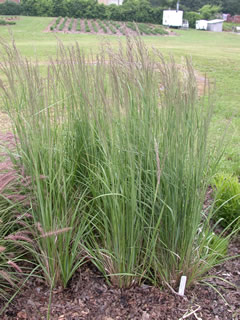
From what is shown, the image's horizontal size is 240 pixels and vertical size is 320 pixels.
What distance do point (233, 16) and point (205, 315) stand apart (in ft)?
273

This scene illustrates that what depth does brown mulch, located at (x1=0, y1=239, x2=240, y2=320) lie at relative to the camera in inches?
72.2

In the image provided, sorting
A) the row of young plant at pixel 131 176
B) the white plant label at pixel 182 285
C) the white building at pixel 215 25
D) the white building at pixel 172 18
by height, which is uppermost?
the row of young plant at pixel 131 176

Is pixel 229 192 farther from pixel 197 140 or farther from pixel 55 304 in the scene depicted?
pixel 55 304

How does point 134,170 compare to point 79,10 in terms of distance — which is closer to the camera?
point 134,170

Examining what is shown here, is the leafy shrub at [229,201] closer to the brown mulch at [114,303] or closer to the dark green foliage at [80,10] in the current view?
the brown mulch at [114,303]

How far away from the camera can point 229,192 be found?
2703 mm

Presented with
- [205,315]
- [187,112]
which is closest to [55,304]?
[205,315]

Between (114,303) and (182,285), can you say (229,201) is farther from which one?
(114,303)

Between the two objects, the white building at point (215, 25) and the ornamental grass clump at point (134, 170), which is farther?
the white building at point (215, 25)

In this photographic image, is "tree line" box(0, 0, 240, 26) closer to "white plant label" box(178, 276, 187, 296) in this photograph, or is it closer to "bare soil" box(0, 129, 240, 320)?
"bare soil" box(0, 129, 240, 320)

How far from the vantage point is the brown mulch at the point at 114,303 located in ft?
6.01

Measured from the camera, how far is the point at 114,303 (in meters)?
1.91

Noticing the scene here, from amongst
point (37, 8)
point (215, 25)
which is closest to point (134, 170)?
point (37, 8)

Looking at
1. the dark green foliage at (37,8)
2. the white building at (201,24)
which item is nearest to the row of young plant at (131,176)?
the dark green foliage at (37,8)
